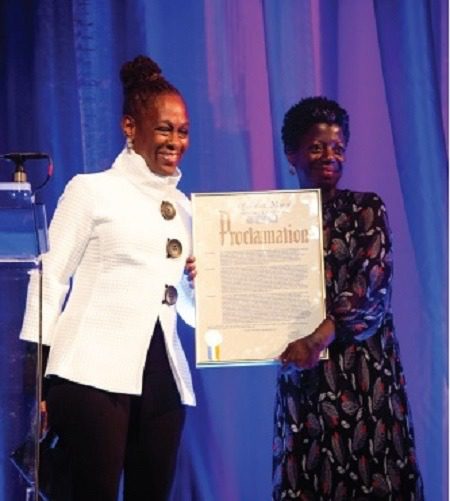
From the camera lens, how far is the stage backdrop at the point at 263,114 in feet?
8.83

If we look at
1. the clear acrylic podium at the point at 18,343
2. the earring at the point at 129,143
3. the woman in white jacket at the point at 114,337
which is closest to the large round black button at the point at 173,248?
the woman in white jacket at the point at 114,337

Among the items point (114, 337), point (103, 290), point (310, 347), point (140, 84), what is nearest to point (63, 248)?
point (103, 290)

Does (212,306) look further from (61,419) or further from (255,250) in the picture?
(61,419)

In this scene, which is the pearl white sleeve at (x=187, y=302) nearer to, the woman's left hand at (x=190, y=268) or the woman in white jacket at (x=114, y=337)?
the woman's left hand at (x=190, y=268)

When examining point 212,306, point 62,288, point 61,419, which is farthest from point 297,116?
point 61,419

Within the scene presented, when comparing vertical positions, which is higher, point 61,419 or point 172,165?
point 172,165

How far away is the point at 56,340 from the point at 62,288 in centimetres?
12

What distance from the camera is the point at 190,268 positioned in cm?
241

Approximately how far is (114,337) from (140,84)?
0.68 meters

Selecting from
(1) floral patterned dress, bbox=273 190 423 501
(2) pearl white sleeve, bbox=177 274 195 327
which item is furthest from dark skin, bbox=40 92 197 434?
(1) floral patterned dress, bbox=273 190 423 501

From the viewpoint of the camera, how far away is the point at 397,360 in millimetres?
2510

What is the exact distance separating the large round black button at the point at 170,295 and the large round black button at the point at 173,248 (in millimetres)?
83

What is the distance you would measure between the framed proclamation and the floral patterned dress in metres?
0.07

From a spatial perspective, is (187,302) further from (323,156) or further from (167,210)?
(323,156)
